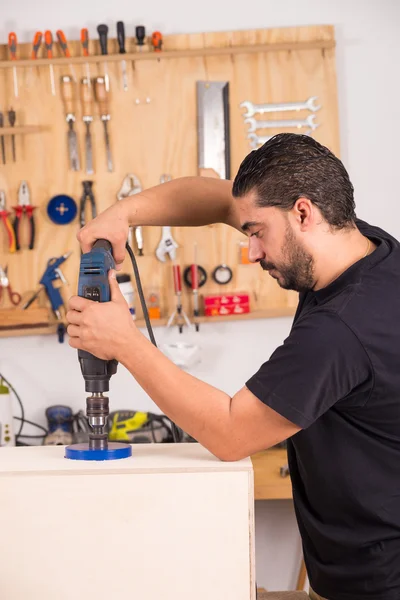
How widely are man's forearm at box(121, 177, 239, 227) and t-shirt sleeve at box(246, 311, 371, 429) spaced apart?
1.99 feet

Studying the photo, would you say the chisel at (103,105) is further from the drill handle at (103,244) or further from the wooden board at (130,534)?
the wooden board at (130,534)

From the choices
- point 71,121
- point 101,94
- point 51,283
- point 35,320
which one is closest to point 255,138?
point 101,94

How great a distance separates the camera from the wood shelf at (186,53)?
3199 mm

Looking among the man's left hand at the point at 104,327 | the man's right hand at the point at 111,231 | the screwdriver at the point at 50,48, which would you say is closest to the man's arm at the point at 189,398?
the man's left hand at the point at 104,327

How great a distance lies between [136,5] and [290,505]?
2217mm

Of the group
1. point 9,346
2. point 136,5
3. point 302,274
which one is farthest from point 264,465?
point 136,5

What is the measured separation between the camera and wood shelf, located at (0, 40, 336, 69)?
3199 mm

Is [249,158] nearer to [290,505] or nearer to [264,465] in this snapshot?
[264,465]

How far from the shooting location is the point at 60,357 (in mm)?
3338

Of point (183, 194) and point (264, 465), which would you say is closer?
point (183, 194)

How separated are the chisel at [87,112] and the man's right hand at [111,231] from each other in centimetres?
162

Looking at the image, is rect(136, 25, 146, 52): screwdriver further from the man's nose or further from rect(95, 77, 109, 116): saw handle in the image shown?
the man's nose

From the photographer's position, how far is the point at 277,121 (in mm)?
3252

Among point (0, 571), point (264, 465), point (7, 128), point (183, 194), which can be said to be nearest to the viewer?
point (0, 571)
